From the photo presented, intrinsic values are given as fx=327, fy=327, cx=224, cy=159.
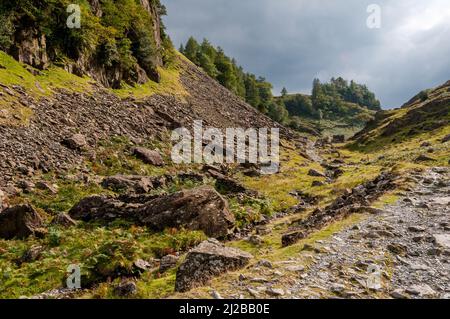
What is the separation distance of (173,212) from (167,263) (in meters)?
4.87

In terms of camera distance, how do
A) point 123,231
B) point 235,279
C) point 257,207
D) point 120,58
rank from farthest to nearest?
1. point 120,58
2. point 257,207
3. point 123,231
4. point 235,279

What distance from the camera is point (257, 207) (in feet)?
85.7

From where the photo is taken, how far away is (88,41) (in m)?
45.4

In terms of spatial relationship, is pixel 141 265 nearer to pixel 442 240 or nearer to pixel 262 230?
pixel 262 230

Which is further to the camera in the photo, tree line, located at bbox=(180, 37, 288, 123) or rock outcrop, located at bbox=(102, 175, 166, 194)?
tree line, located at bbox=(180, 37, 288, 123)

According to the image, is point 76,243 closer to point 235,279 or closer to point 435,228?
point 235,279

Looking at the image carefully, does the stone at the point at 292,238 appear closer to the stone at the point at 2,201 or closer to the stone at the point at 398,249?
the stone at the point at 398,249

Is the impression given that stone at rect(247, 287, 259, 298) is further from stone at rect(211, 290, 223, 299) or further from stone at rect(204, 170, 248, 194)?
stone at rect(204, 170, 248, 194)

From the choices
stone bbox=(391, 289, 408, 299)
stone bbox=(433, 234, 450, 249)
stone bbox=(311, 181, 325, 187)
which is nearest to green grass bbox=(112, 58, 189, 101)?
stone bbox=(311, 181, 325, 187)

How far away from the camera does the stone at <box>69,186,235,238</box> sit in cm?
1900

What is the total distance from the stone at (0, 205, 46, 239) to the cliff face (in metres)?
24.4
